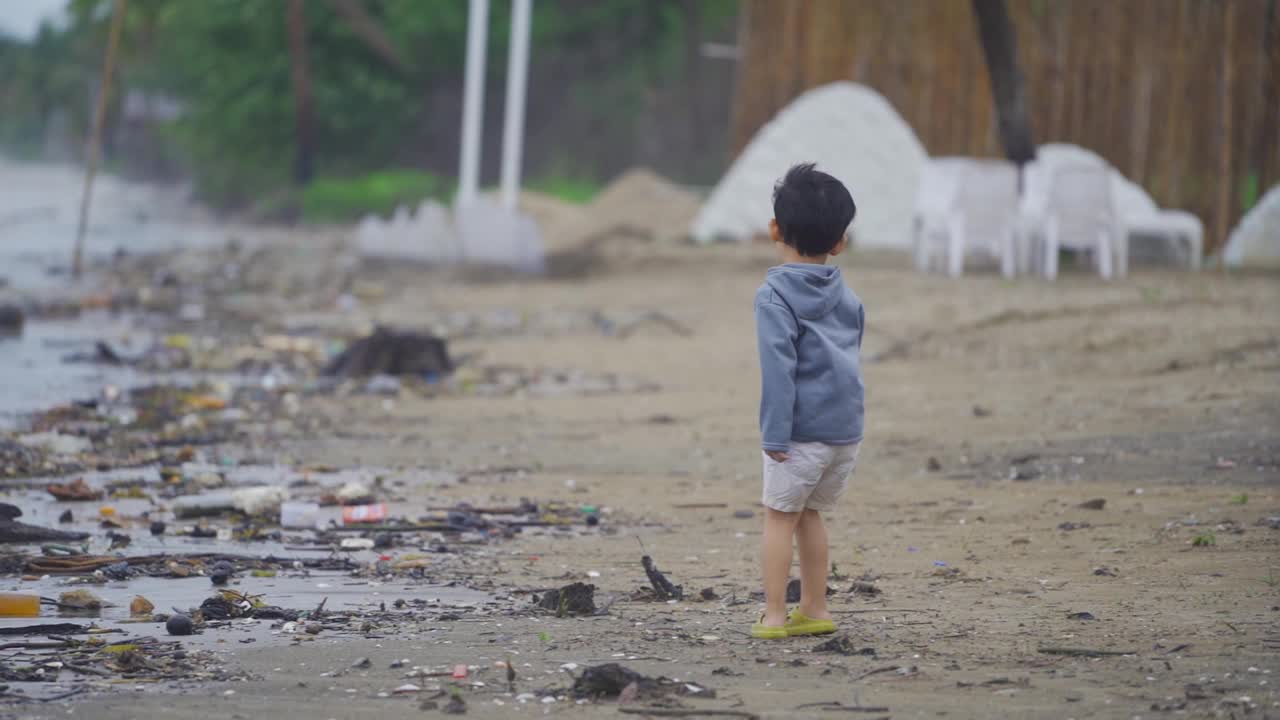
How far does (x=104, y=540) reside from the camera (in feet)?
19.3

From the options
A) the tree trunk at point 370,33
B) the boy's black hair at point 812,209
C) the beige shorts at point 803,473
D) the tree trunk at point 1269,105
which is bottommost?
the beige shorts at point 803,473

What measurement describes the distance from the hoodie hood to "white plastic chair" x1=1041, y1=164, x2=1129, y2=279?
10653mm

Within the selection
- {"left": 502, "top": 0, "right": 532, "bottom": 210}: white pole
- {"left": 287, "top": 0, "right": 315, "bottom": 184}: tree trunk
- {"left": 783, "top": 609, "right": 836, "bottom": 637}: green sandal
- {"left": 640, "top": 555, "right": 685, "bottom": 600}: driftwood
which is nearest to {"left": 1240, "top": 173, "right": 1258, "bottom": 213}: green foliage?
{"left": 502, "top": 0, "right": 532, "bottom": 210}: white pole

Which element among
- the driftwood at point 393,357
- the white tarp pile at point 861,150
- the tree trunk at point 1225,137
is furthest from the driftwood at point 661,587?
the white tarp pile at point 861,150

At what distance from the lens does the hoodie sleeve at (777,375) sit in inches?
176

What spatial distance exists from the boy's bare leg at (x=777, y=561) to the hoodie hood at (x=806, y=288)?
1.90ft

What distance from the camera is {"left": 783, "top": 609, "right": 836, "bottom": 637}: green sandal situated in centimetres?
445

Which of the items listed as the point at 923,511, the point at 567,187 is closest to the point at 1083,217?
the point at 923,511

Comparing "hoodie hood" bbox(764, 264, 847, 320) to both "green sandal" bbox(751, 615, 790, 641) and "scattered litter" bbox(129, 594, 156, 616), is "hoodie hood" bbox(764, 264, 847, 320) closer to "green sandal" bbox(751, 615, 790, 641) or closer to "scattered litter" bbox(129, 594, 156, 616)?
"green sandal" bbox(751, 615, 790, 641)

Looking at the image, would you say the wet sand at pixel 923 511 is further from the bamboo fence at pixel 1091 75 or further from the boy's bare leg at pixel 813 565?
the bamboo fence at pixel 1091 75

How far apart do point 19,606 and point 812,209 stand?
2.52m

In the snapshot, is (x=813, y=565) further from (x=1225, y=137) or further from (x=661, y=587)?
(x=1225, y=137)

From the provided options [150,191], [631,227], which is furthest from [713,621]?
[150,191]

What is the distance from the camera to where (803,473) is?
4523mm
